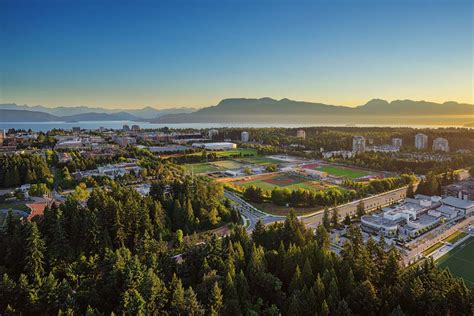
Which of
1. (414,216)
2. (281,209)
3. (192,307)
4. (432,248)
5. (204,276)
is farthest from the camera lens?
(281,209)

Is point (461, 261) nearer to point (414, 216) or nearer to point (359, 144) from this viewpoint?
point (414, 216)

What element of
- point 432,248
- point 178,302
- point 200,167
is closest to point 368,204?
point 432,248

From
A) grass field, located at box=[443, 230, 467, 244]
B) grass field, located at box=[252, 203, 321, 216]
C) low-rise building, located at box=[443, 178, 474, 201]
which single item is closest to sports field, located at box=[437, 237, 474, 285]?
grass field, located at box=[443, 230, 467, 244]

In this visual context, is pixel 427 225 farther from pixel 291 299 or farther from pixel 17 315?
pixel 17 315

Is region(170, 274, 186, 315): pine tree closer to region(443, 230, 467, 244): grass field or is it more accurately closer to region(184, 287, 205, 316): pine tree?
region(184, 287, 205, 316): pine tree

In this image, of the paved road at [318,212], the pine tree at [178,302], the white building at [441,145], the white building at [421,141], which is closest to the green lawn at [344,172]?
the paved road at [318,212]
